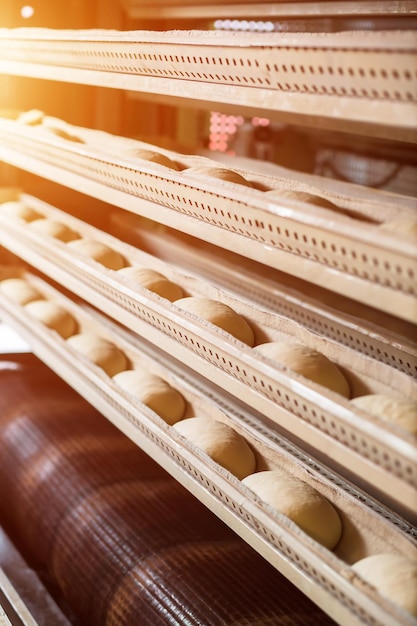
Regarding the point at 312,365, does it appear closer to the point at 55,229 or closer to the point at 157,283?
the point at 157,283

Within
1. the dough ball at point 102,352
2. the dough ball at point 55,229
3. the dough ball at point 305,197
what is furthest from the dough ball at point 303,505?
the dough ball at point 55,229

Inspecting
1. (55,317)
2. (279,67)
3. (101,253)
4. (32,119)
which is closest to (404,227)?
(279,67)

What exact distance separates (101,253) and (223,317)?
28.4 inches

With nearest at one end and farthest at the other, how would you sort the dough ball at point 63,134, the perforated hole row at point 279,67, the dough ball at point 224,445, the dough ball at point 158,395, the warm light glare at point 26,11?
the perforated hole row at point 279,67, the dough ball at point 224,445, the dough ball at point 158,395, the dough ball at point 63,134, the warm light glare at point 26,11

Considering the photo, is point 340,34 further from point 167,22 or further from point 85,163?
point 167,22

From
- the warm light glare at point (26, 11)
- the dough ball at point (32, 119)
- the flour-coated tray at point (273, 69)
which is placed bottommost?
the dough ball at point (32, 119)

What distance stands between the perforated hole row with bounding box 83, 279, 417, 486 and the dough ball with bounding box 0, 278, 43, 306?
1.04 meters

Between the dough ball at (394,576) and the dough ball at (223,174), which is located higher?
the dough ball at (223,174)

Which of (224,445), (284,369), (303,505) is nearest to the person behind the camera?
(284,369)

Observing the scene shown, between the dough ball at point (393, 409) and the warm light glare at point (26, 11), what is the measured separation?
2408 millimetres

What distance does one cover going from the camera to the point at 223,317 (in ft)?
5.86

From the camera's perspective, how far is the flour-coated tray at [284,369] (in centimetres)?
115

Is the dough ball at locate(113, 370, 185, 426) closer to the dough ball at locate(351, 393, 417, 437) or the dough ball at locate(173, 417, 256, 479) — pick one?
the dough ball at locate(173, 417, 256, 479)

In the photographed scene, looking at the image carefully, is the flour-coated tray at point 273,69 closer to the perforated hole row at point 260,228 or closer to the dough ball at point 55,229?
the perforated hole row at point 260,228
